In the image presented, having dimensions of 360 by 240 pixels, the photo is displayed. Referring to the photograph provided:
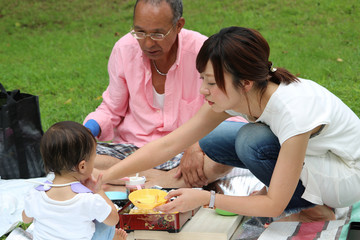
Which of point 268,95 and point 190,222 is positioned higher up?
point 268,95

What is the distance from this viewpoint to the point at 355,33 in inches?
248

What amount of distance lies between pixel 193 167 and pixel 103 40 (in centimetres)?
428

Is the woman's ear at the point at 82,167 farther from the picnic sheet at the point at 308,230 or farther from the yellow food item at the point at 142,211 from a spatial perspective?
the picnic sheet at the point at 308,230

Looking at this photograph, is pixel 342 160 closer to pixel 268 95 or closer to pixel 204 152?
pixel 268 95

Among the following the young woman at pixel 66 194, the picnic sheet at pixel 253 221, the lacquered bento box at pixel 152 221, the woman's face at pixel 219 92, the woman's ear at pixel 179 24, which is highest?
the woman's ear at pixel 179 24

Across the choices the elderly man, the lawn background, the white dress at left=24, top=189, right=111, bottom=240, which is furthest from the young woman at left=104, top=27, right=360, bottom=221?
the lawn background

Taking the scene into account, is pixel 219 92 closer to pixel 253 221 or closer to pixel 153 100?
pixel 253 221

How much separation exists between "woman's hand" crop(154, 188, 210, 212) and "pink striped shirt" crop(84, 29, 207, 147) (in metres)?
1.05

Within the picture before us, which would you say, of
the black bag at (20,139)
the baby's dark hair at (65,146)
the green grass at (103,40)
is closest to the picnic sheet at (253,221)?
the black bag at (20,139)

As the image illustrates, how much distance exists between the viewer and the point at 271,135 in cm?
239

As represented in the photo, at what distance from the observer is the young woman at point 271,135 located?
83.6 inches

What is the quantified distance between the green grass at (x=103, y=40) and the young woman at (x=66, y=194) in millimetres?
2451

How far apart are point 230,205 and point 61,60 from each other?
179 inches

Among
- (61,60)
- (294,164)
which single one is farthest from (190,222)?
(61,60)
